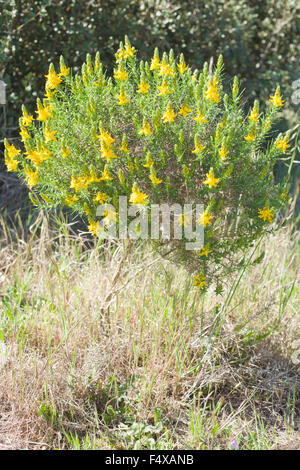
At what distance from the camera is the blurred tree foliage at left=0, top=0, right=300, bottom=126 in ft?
12.3

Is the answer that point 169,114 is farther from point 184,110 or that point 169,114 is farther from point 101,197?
point 101,197

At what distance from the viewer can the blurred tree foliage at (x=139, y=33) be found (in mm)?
3738

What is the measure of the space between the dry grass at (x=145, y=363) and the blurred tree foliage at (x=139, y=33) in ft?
5.57

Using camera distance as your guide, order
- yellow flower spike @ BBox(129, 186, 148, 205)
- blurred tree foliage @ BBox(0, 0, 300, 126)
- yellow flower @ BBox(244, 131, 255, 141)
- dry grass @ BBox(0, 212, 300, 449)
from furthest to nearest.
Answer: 1. blurred tree foliage @ BBox(0, 0, 300, 126)
2. dry grass @ BBox(0, 212, 300, 449)
3. yellow flower @ BBox(244, 131, 255, 141)
4. yellow flower spike @ BBox(129, 186, 148, 205)

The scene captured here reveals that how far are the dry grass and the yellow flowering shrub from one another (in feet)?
1.40

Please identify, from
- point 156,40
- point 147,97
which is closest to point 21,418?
point 147,97

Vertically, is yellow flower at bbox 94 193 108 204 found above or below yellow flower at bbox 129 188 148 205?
below

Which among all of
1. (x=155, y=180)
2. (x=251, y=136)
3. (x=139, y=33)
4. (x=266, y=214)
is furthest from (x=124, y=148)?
(x=139, y=33)

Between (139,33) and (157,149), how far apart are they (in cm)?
230

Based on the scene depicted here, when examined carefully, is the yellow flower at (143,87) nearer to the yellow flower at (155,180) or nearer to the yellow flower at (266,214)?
the yellow flower at (155,180)

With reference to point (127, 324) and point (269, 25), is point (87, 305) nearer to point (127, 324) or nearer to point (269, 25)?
point (127, 324)

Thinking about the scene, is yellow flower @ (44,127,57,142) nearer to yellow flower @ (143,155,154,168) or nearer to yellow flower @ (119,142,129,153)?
yellow flower @ (119,142,129,153)

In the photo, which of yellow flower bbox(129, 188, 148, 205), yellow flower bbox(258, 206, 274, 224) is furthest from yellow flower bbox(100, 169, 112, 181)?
yellow flower bbox(258, 206, 274, 224)

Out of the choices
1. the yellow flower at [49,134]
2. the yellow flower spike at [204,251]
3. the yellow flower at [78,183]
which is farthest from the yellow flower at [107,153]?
the yellow flower spike at [204,251]
